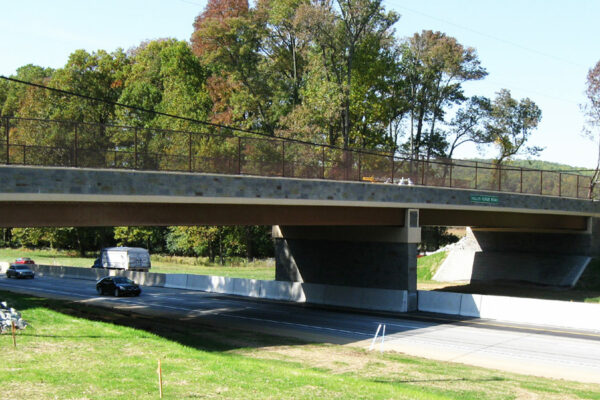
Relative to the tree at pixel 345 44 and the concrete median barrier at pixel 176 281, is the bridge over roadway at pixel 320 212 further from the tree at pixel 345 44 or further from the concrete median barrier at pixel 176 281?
the tree at pixel 345 44

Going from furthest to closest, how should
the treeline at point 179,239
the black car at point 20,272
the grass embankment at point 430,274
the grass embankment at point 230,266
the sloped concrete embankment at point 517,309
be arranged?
the treeline at point 179,239 → the black car at point 20,272 → the grass embankment at point 230,266 → the grass embankment at point 430,274 → the sloped concrete embankment at point 517,309

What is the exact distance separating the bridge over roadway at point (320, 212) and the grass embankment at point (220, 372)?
460cm

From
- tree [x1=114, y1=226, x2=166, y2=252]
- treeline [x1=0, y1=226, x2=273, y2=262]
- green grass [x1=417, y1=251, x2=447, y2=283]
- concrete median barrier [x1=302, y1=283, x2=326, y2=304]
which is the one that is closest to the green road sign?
concrete median barrier [x1=302, y1=283, x2=326, y2=304]

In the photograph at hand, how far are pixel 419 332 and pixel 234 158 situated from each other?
445 inches

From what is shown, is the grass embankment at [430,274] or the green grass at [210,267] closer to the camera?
the grass embankment at [430,274]

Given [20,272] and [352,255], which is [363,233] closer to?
[352,255]

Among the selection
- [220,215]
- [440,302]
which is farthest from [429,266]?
[220,215]

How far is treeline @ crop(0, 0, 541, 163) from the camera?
5391 centimetres

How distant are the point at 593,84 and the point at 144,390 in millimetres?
50722

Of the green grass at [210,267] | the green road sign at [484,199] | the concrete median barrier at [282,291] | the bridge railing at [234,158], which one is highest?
the bridge railing at [234,158]

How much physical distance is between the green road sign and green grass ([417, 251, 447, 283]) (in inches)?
637

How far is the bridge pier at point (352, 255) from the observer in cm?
3428

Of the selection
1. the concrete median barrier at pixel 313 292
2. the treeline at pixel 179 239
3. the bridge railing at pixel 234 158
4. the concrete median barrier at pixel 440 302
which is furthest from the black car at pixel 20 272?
the concrete median barrier at pixel 440 302

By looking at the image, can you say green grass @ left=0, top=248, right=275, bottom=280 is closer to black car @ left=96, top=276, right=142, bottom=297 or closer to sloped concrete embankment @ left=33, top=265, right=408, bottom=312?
sloped concrete embankment @ left=33, top=265, right=408, bottom=312
